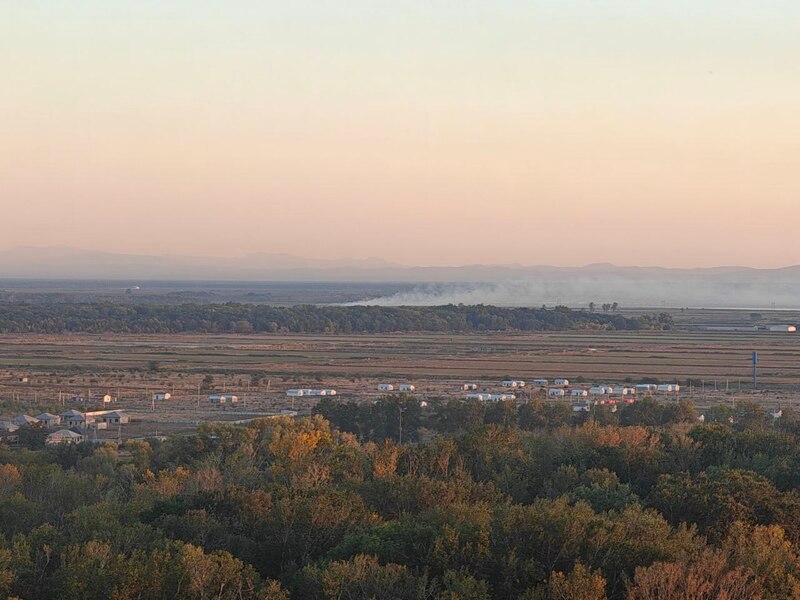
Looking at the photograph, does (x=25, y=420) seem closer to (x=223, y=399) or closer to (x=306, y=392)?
(x=223, y=399)

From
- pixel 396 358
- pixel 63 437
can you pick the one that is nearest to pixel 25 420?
pixel 63 437

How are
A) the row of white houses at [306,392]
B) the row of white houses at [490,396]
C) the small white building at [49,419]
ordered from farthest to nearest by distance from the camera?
the row of white houses at [306,392], the row of white houses at [490,396], the small white building at [49,419]

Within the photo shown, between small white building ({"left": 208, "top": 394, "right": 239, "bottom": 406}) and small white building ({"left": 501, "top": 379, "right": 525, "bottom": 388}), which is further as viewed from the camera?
small white building ({"left": 501, "top": 379, "right": 525, "bottom": 388})

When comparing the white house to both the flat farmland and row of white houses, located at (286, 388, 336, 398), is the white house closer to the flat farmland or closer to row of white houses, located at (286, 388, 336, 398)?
row of white houses, located at (286, 388, 336, 398)

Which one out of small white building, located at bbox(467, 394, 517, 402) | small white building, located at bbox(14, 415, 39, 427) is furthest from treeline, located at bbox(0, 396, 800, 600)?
small white building, located at bbox(467, 394, 517, 402)

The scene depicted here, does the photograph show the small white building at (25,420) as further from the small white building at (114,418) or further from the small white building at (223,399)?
the small white building at (223,399)

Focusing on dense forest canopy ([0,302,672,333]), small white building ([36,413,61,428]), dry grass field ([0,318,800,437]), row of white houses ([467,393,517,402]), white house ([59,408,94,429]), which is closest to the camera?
white house ([59,408,94,429])

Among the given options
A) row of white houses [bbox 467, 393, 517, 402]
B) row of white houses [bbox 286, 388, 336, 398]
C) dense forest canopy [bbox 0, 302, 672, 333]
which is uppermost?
dense forest canopy [bbox 0, 302, 672, 333]

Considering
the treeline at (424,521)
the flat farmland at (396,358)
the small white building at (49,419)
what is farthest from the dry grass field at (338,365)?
the treeline at (424,521)
